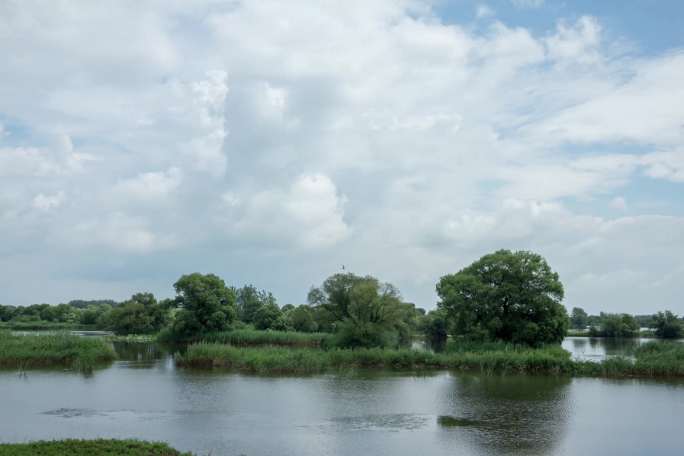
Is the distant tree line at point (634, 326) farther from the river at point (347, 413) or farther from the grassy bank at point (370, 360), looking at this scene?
the river at point (347, 413)

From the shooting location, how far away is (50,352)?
43.1 metres

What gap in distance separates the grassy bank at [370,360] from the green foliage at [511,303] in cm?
445

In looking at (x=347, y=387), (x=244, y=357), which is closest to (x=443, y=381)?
(x=347, y=387)

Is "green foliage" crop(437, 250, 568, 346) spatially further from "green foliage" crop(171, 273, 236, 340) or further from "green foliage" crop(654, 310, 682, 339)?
"green foliage" crop(654, 310, 682, 339)

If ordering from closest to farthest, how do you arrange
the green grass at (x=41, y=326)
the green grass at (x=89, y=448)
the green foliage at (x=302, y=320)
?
the green grass at (x=89, y=448) → the green foliage at (x=302, y=320) → the green grass at (x=41, y=326)

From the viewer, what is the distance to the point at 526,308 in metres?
52.8

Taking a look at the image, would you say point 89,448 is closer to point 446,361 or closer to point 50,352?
point 50,352

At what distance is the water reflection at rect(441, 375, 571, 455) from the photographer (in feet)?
70.2

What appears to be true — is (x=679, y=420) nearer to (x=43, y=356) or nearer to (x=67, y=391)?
(x=67, y=391)

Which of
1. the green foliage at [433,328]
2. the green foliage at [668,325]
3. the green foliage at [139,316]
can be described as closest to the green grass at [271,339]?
the green foliage at [139,316]

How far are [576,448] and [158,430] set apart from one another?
14628mm

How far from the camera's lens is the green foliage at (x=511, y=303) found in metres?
52.1

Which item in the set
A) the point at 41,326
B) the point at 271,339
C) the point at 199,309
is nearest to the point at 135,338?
the point at 199,309

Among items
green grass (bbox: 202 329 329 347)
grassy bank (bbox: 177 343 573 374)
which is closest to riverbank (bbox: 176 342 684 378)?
grassy bank (bbox: 177 343 573 374)
